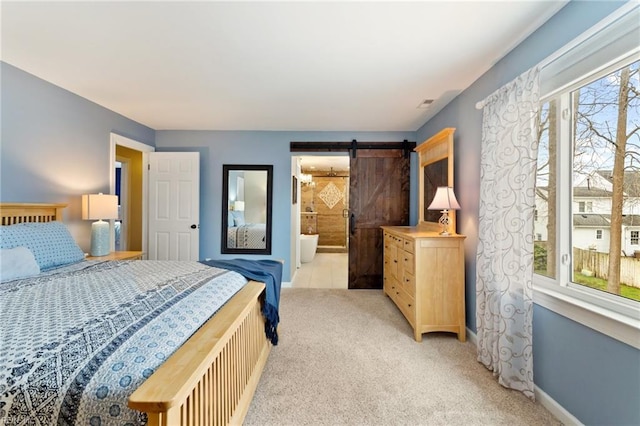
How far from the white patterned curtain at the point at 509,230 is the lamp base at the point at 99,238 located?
3.67 metres

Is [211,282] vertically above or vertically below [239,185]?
below

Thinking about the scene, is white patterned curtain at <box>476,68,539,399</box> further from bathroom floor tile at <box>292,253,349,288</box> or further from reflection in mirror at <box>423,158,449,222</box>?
bathroom floor tile at <box>292,253,349,288</box>

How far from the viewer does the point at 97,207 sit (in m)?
2.84

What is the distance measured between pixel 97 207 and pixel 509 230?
3.76 metres

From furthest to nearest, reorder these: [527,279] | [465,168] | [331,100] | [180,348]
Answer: [331,100] < [465,168] < [527,279] < [180,348]

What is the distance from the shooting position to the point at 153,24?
180 centimetres

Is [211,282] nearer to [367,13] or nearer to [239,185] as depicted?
[367,13]

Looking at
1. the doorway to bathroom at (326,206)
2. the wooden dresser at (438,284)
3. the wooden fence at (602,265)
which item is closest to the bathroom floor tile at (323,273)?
the doorway to bathroom at (326,206)

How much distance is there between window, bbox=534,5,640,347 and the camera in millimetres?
1363

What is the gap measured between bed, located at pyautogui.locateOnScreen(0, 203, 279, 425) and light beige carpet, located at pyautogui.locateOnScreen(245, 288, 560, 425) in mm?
252

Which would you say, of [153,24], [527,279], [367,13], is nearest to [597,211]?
[527,279]

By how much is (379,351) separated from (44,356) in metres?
2.17

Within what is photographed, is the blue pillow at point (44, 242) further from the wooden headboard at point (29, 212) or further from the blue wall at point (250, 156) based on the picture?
the blue wall at point (250, 156)

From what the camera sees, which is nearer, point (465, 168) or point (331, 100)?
point (465, 168)
